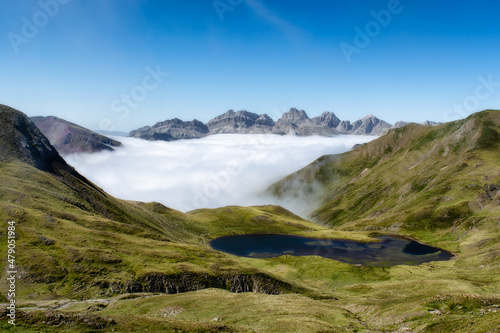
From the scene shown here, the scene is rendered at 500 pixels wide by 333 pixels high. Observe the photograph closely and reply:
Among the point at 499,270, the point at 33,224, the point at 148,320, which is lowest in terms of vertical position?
the point at 499,270

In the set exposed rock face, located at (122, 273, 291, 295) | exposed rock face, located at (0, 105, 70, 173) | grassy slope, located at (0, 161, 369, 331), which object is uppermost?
exposed rock face, located at (0, 105, 70, 173)

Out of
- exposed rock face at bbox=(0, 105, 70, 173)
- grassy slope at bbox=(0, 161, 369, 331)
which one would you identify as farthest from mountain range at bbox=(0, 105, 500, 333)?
exposed rock face at bbox=(0, 105, 70, 173)

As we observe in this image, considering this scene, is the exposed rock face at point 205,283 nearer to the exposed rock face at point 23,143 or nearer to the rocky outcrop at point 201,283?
the rocky outcrop at point 201,283

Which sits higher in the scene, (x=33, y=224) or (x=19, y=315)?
(x=33, y=224)

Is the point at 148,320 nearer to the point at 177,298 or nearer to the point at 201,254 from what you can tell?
the point at 177,298

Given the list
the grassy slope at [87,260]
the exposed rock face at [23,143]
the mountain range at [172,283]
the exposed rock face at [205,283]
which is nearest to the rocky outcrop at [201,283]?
the exposed rock face at [205,283]

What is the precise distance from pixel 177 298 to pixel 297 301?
3155 centimetres

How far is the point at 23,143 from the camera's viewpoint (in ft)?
579

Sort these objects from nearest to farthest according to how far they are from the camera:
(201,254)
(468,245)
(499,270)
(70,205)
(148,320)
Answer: (148,320) → (499,270) → (201,254) → (70,205) → (468,245)

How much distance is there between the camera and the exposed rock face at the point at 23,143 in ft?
555

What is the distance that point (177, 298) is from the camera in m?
72.2

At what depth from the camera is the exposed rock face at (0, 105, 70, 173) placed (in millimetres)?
169250

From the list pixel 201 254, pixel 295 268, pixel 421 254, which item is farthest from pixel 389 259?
pixel 201 254

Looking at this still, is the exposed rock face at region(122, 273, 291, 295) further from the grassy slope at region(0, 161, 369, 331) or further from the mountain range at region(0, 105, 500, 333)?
the grassy slope at region(0, 161, 369, 331)
